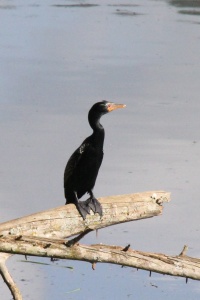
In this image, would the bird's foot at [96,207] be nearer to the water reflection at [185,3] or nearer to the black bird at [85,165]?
the black bird at [85,165]

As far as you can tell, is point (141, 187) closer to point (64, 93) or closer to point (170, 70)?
point (64, 93)

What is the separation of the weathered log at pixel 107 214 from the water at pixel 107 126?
1.77 ft

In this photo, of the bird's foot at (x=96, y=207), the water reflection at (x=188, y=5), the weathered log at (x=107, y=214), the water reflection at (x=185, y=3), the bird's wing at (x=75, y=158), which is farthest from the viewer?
the water reflection at (x=185, y=3)

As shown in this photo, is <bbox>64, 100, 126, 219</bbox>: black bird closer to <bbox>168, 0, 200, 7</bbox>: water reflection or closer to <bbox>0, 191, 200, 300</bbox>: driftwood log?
<bbox>0, 191, 200, 300</bbox>: driftwood log

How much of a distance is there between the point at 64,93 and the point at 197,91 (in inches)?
67.7

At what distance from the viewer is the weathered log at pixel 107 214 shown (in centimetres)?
650

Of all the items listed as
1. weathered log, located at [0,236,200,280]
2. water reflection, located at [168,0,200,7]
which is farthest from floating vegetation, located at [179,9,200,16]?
weathered log, located at [0,236,200,280]

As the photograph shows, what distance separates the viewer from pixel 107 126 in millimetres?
12383

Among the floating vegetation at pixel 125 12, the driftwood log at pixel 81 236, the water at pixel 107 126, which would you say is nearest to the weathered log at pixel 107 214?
the driftwood log at pixel 81 236

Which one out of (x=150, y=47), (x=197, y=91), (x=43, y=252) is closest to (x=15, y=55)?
(x=150, y=47)

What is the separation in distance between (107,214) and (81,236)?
1.25m

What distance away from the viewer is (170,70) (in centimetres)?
1686

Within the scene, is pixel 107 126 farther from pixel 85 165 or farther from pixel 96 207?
pixel 96 207

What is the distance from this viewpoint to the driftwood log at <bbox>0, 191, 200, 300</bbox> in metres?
5.82
